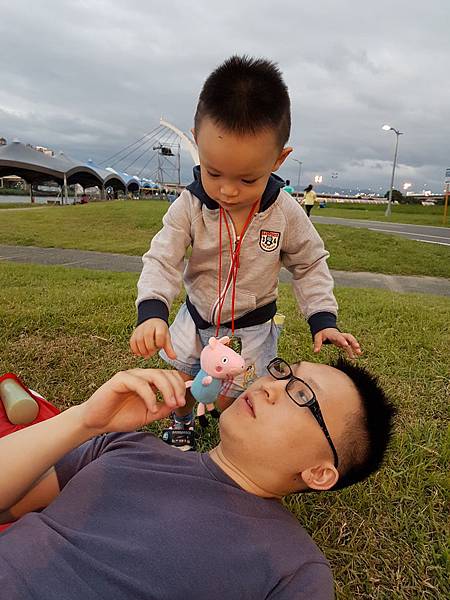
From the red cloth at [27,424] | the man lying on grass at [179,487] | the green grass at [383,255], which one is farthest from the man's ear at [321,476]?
the green grass at [383,255]

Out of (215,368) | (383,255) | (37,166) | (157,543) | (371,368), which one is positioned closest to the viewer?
(157,543)

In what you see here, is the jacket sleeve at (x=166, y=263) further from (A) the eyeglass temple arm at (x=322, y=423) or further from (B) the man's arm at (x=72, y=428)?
(A) the eyeglass temple arm at (x=322, y=423)

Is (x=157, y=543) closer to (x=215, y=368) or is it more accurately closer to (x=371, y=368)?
(x=215, y=368)

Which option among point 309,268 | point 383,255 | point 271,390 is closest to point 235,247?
point 309,268

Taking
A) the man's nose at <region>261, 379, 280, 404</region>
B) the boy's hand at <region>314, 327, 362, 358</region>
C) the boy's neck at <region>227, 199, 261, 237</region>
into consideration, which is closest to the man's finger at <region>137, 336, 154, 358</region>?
the man's nose at <region>261, 379, 280, 404</region>

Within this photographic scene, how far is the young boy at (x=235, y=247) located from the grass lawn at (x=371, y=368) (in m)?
0.59

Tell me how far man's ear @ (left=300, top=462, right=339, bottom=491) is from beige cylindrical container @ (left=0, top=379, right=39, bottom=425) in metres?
1.15

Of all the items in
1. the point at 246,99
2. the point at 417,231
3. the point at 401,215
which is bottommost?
the point at 417,231

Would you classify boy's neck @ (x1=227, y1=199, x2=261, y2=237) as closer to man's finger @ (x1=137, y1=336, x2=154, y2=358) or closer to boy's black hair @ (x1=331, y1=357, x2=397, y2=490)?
man's finger @ (x1=137, y1=336, x2=154, y2=358)

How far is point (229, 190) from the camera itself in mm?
1762

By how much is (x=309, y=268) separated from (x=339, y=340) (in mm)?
446

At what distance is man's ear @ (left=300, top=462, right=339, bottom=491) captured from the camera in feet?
4.94

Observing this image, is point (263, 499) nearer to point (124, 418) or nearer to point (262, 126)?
point (124, 418)

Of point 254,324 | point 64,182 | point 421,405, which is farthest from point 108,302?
point 64,182
